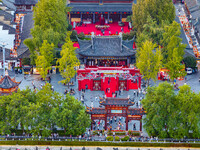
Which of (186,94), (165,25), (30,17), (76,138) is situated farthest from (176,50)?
(30,17)

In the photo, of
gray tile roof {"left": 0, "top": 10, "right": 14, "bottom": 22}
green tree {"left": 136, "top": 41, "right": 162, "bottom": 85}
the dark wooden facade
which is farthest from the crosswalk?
the dark wooden facade

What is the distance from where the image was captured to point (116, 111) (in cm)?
12975

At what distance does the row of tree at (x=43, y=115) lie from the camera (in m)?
125

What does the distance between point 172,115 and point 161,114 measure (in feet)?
6.83

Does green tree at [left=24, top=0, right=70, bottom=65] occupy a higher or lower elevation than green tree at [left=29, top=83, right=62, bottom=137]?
higher

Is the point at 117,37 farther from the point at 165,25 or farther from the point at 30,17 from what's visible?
the point at 30,17

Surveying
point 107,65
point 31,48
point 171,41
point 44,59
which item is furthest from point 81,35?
point 171,41

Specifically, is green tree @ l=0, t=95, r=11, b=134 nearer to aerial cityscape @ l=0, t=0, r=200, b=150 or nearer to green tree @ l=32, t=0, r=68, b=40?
aerial cityscape @ l=0, t=0, r=200, b=150

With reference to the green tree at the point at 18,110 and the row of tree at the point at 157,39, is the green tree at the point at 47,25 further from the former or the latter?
the green tree at the point at 18,110

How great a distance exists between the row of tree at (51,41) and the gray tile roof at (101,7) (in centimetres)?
1592

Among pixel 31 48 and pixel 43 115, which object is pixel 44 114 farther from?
pixel 31 48

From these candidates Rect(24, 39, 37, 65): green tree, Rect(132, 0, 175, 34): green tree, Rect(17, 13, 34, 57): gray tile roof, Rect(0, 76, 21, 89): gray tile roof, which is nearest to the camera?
Rect(0, 76, 21, 89): gray tile roof

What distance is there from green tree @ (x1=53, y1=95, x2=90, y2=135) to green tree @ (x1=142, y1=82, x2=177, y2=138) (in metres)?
11.9

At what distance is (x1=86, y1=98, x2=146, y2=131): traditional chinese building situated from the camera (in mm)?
129250
